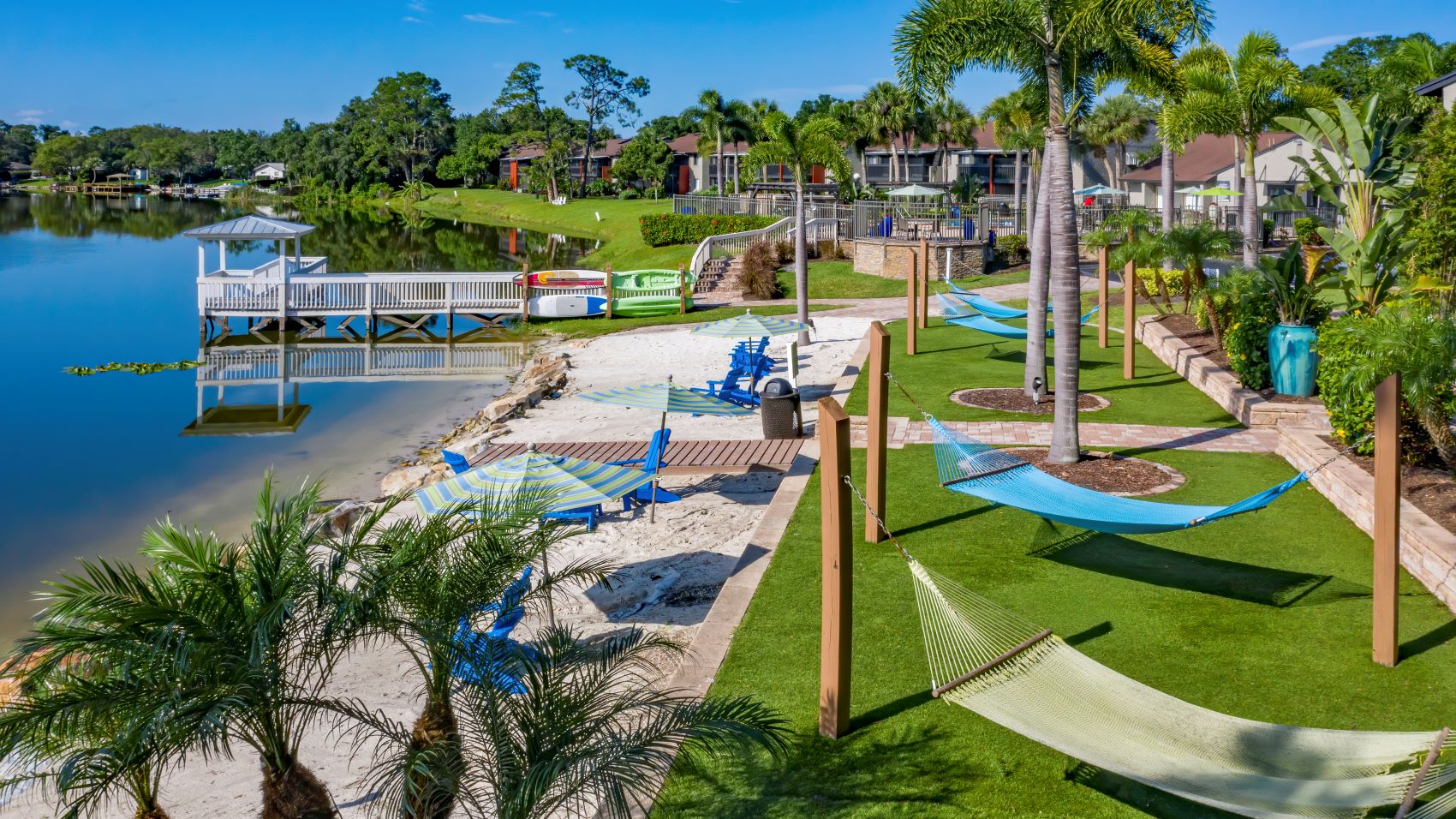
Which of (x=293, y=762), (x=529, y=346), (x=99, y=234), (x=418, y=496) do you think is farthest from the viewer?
(x=99, y=234)

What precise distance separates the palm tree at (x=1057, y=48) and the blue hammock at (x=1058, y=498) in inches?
89.7

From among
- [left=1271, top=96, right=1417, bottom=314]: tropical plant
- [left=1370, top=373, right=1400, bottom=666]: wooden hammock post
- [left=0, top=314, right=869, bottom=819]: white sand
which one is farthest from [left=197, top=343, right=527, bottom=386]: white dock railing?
[left=1370, top=373, right=1400, bottom=666]: wooden hammock post

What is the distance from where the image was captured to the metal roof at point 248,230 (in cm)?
2962

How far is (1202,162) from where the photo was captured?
5200 centimetres

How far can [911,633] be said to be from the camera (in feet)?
27.0

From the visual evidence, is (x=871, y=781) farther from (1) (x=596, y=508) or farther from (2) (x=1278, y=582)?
(1) (x=596, y=508)

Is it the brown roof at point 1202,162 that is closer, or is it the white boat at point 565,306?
the white boat at point 565,306

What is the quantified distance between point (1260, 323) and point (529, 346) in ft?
58.4

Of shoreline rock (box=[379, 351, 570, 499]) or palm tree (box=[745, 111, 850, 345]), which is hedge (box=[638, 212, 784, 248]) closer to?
palm tree (box=[745, 111, 850, 345])

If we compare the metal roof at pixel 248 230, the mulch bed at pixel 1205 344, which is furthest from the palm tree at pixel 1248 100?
the metal roof at pixel 248 230

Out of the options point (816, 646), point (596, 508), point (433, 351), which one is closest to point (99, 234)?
point (433, 351)

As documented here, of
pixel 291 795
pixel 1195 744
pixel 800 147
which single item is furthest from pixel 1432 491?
pixel 800 147

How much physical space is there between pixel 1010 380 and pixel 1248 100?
24.1 feet

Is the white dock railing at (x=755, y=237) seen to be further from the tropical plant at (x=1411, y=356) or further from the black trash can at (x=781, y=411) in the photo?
the tropical plant at (x=1411, y=356)
